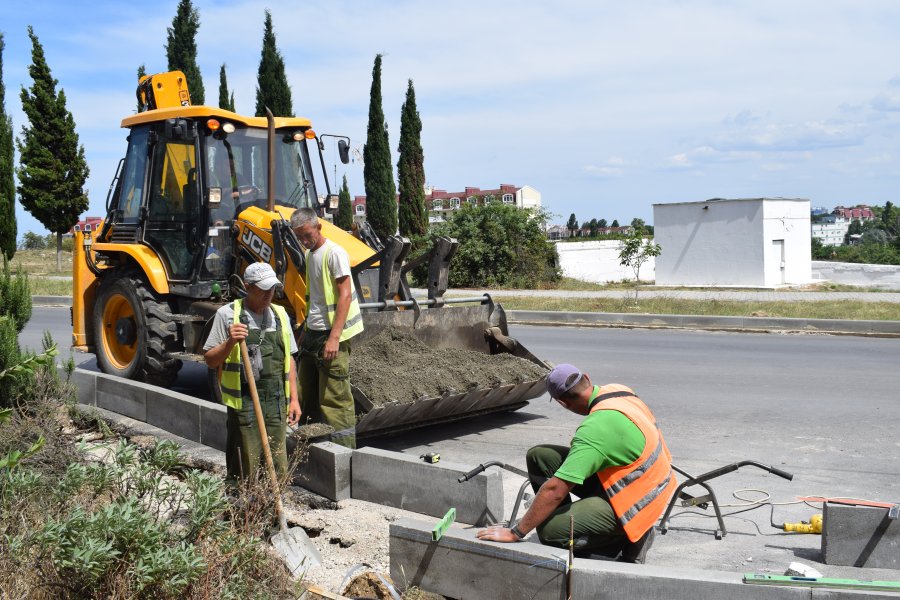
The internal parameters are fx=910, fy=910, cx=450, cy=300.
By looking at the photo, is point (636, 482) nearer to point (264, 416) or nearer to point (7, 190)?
point (264, 416)

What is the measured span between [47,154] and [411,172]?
13.0m

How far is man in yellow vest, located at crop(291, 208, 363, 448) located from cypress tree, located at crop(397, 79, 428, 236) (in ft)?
91.6

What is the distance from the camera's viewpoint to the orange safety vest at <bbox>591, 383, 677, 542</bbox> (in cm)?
455

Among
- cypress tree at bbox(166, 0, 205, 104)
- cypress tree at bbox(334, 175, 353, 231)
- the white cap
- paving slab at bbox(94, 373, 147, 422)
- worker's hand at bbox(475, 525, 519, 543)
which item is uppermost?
cypress tree at bbox(166, 0, 205, 104)

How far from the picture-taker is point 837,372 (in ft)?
36.5

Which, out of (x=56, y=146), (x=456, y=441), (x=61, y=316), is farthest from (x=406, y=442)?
(x=56, y=146)

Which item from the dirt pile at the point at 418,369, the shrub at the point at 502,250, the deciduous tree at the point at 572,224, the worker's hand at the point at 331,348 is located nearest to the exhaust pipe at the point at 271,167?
the dirt pile at the point at 418,369

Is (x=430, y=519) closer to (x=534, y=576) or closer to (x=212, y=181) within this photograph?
(x=534, y=576)

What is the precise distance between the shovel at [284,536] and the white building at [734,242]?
2988 cm

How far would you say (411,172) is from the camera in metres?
35.3

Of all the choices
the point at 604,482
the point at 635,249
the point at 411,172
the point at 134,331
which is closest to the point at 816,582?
the point at 604,482

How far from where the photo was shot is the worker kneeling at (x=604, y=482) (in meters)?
4.46

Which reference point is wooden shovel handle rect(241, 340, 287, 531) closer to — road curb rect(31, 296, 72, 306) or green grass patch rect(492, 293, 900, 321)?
green grass patch rect(492, 293, 900, 321)

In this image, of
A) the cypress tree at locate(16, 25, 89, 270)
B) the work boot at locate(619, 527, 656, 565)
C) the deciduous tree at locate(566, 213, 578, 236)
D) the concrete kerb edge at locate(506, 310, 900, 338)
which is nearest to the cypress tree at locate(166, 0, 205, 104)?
the cypress tree at locate(16, 25, 89, 270)
